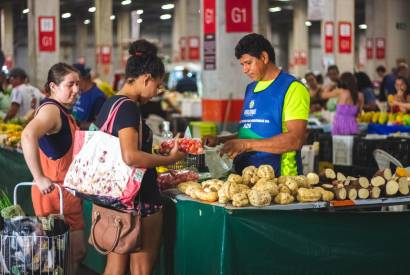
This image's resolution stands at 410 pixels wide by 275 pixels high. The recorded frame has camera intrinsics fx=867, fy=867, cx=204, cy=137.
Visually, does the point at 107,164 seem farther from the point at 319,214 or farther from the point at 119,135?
the point at 319,214

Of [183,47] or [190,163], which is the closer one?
[190,163]

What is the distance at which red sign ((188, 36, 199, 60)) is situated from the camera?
38.5 metres

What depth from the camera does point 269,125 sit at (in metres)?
5.87

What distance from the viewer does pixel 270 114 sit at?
5.84 m

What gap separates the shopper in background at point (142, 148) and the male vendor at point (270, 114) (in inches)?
24.0

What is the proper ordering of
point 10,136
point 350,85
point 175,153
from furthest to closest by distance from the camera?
1. point 350,85
2. point 10,136
3. point 175,153

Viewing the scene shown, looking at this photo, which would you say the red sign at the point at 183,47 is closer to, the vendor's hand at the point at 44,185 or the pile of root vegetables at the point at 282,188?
the pile of root vegetables at the point at 282,188

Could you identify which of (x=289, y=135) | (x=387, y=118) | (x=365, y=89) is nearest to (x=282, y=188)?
(x=289, y=135)

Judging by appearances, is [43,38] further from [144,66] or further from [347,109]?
[144,66]

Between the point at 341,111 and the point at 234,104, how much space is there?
6.23 feet

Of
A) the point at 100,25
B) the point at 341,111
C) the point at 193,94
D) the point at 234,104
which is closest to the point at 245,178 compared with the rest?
the point at 341,111

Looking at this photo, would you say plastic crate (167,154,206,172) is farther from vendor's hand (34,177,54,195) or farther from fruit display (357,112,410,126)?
fruit display (357,112,410,126)

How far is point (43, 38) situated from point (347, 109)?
30.6 ft

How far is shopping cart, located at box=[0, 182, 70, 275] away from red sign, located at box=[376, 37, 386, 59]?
2577cm
